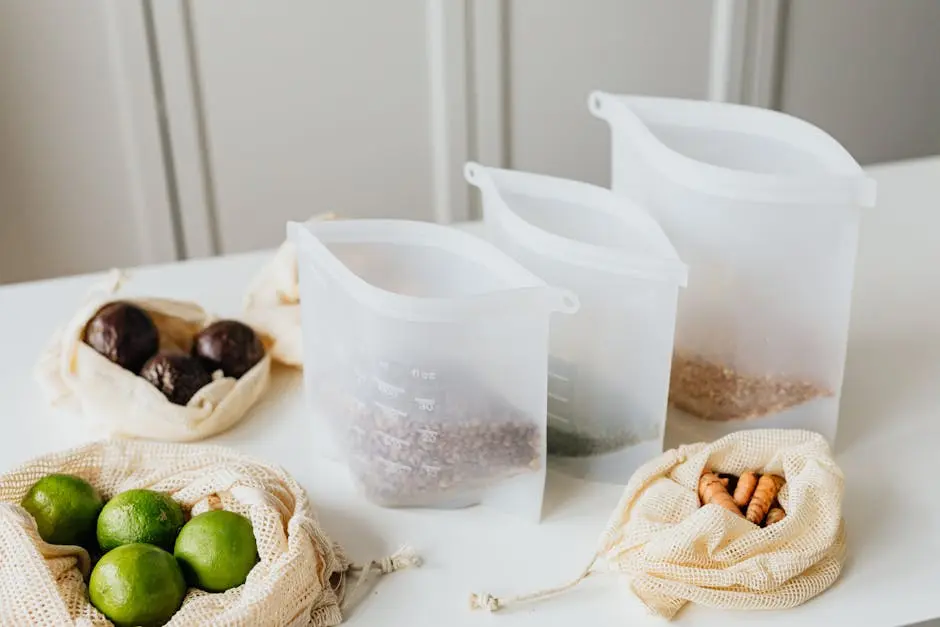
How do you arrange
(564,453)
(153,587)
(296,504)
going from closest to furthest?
Answer: (153,587) < (296,504) < (564,453)

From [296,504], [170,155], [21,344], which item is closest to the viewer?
[296,504]

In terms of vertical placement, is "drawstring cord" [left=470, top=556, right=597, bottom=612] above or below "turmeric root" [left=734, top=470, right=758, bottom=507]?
below

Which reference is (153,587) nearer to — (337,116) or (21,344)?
(21,344)

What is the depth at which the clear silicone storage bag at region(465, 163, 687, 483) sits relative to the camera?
35.4 inches

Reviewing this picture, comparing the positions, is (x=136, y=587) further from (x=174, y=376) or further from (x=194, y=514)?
(x=174, y=376)

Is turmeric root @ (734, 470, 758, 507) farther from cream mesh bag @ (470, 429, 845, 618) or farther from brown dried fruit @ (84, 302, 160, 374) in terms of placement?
brown dried fruit @ (84, 302, 160, 374)

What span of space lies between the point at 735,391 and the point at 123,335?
1.82 feet

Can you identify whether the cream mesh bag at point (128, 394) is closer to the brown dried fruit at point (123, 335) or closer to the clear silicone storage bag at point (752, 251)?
the brown dried fruit at point (123, 335)

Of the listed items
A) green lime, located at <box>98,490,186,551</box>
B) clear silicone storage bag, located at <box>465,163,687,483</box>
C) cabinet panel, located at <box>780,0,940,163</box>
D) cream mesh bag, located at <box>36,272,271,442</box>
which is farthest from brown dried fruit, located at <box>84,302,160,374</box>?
cabinet panel, located at <box>780,0,940,163</box>

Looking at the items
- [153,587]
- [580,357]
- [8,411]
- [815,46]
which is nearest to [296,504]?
[153,587]

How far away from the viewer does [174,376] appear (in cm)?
102

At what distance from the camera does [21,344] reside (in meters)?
1.20

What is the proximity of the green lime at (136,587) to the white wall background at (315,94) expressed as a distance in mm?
1674

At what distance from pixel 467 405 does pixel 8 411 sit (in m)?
0.49
